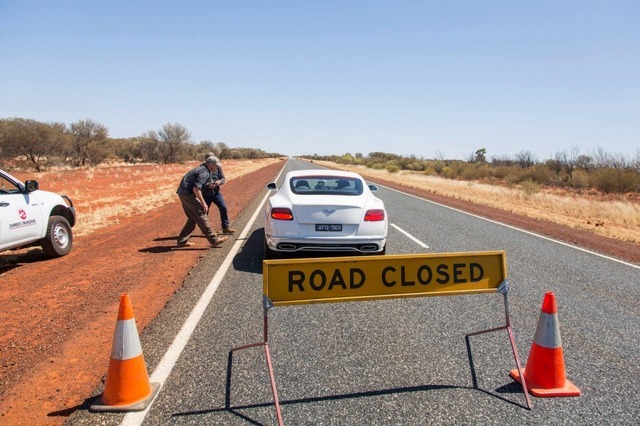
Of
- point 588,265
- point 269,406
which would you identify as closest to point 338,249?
point 269,406

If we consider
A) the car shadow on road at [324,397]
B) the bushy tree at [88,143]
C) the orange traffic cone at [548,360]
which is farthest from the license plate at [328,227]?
the bushy tree at [88,143]

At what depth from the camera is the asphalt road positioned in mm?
2828

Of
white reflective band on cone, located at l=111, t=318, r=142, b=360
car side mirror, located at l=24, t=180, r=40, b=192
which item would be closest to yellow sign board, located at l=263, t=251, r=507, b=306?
white reflective band on cone, located at l=111, t=318, r=142, b=360

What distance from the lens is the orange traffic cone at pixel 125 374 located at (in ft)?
9.37

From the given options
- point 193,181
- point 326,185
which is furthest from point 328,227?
point 193,181

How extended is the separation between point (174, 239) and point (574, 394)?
307 inches

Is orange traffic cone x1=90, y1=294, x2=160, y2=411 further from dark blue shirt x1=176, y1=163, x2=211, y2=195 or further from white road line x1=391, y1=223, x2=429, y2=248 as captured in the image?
white road line x1=391, y1=223, x2=429, y2=248

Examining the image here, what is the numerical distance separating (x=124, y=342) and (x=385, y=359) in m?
2.13

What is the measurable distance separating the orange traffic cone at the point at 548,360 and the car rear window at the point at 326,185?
3962 mm

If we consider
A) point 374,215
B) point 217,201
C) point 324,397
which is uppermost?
point 217,201

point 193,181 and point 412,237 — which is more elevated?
point 193,181

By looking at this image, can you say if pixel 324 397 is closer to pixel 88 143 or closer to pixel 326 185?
pixel 326 185

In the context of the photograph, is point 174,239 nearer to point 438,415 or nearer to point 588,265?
point 438,415

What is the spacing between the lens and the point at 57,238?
7.35m
